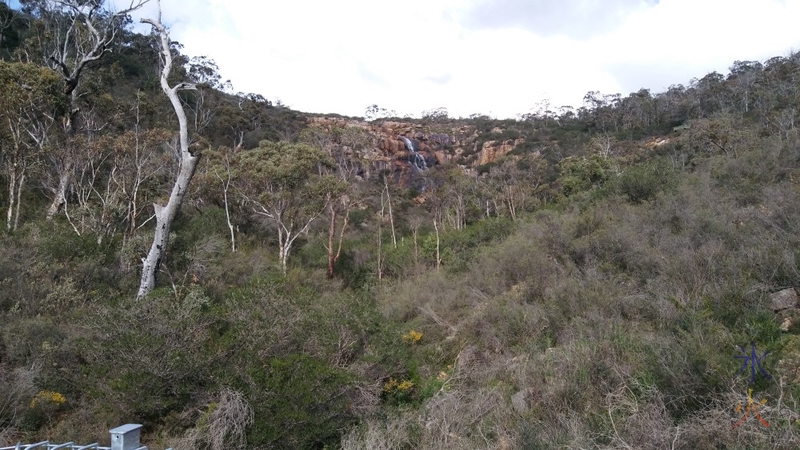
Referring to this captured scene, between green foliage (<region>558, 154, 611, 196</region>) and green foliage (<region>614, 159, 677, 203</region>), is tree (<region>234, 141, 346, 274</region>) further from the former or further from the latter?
green foliage (<region>558, 154, 611, 196</region>)

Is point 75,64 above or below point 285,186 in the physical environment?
above

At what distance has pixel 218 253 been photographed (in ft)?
47.0

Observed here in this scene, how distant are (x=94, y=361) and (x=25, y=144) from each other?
1111 centimetres

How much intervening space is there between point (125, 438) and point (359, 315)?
666 cm

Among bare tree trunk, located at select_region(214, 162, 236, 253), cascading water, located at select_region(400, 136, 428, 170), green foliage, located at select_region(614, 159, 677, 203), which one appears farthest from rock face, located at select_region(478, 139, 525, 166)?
green foliage, located at select_region(614, 159, 677, 203)

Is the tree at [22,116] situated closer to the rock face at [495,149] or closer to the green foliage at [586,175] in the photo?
the green foliage at [586,175]

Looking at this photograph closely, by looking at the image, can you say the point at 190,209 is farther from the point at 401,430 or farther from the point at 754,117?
the point at 754,117

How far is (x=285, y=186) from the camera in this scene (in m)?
20.0

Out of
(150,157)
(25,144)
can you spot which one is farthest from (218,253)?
(25,144)

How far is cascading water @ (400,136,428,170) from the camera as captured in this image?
1927 inches

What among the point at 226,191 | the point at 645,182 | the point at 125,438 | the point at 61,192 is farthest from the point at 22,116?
the point at 645,182

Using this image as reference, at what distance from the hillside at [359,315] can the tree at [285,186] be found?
0.12 meters

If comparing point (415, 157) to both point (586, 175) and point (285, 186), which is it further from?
point (285, 186)

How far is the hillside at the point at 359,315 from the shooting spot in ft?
18.3
